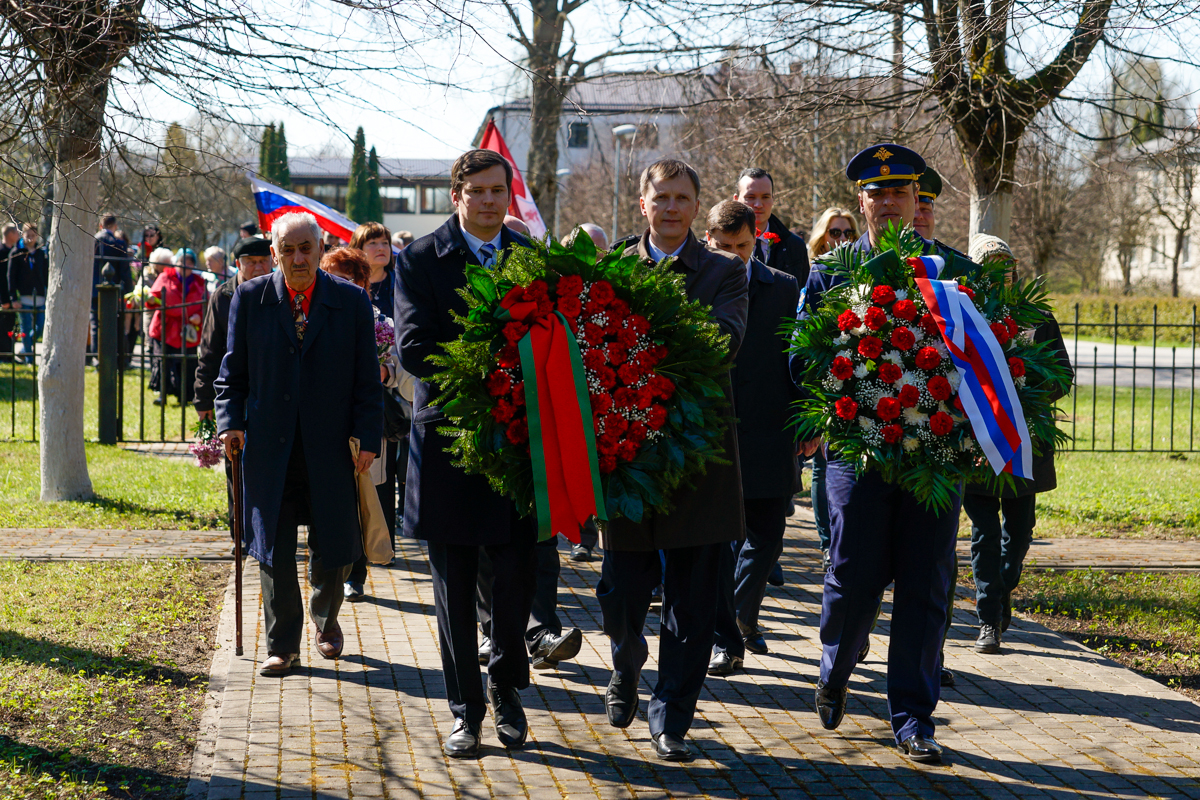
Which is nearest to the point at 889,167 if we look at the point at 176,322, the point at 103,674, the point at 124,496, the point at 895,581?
the point at 895,581

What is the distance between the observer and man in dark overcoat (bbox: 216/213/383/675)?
516 cm

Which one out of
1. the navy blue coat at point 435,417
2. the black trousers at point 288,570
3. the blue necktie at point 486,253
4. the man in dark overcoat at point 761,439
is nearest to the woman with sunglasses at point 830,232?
the man in dark overcoat at point 761,439

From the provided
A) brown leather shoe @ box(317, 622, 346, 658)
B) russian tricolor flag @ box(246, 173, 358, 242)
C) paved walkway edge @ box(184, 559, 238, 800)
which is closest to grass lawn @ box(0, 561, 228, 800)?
paved walkway edge @ box(184, 559, 238, 800)

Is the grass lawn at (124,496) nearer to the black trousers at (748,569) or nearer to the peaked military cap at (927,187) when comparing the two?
the black trousers at (748,569)

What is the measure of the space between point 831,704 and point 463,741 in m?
1.41

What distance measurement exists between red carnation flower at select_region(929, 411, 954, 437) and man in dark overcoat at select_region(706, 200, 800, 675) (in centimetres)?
120

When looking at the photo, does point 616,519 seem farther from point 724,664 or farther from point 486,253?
point 724,664

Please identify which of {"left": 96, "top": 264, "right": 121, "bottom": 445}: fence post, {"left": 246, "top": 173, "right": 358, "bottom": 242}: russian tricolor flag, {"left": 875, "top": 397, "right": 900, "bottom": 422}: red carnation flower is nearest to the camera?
{"left": 875, "top": 397, "right": 900, "bottom": 422}: red carnation flower

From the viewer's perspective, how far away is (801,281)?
6.83 metres

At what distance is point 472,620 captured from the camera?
14.4ft

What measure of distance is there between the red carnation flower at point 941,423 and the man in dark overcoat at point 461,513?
58.4 inches

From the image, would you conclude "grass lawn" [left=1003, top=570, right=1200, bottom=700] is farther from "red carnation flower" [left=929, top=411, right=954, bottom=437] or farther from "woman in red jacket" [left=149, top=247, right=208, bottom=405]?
"woman in red jacket" [left=149, top=247, right=208, bottom=405]

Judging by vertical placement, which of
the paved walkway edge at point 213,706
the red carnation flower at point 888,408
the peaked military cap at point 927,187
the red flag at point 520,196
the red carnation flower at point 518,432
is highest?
the red flag at point 520,196

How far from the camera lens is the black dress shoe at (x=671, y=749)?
4250 mm
